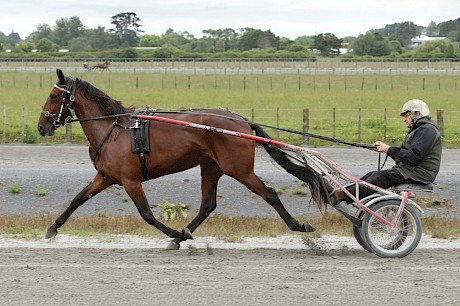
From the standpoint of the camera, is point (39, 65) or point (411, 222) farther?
point (39, 65)

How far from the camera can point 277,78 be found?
56438 mm

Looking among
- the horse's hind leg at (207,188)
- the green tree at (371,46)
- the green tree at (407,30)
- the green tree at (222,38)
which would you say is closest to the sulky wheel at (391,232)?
the horse's hind leg at (207,188)

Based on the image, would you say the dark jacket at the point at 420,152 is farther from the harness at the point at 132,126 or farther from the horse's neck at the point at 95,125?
the horse's neck at the point at 95,125

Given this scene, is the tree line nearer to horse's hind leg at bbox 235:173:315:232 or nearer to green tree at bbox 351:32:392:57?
green tree at bbox 351:32:392:57

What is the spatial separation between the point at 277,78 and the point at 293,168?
4746cm

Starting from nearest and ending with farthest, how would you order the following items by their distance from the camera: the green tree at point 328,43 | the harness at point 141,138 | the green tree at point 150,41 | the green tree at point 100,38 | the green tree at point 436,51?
1. the harness at point 141,138
2. the green tree at point 436,51
3. the green tree at point 328,43
4. the green tree at point 100,38
5. the green tree at point 150,41

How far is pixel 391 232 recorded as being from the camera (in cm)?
875

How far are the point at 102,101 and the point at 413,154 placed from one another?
321 centimetres

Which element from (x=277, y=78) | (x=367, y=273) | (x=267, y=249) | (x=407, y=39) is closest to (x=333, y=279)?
(x=367, y=273)

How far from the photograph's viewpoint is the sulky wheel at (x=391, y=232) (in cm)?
872

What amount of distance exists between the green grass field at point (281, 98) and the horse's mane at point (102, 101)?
1214 cm

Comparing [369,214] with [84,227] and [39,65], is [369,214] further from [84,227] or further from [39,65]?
[39,65]

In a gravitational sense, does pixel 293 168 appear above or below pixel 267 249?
above

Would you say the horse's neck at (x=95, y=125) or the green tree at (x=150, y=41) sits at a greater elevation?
the horse's neck at (x=95, y=125)
